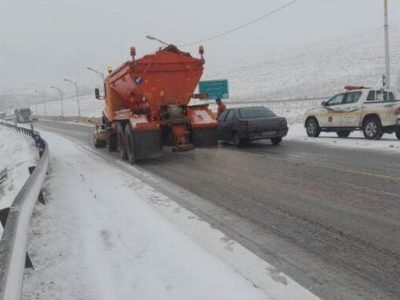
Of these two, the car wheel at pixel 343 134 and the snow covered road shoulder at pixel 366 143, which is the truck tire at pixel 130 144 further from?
the car wheel at pixel 343 134

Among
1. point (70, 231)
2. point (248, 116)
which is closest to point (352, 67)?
point (248, 116)

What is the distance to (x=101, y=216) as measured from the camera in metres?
7.78

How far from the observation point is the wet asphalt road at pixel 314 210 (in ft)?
16.4

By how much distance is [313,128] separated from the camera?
794 inches

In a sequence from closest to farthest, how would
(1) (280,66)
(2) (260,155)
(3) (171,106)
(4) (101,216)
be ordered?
(4) (101,216)
(2) (260,155)
(3) (171,106)
(1) (280,66)

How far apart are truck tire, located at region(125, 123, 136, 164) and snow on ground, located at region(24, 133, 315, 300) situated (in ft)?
17.9

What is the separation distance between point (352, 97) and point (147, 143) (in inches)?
335

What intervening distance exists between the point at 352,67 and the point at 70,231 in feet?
235

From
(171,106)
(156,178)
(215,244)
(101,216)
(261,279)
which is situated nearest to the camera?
(261,279)

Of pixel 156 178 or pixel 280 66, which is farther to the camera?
pixel 280 66

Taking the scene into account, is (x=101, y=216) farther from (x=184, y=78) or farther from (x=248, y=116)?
(x=248, y=116)

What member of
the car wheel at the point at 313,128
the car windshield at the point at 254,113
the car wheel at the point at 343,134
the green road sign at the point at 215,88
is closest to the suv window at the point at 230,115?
the car windshield at the point at 254,113

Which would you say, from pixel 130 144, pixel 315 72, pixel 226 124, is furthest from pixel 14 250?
pixel 315 72

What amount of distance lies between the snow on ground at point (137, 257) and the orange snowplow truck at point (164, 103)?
650cm
